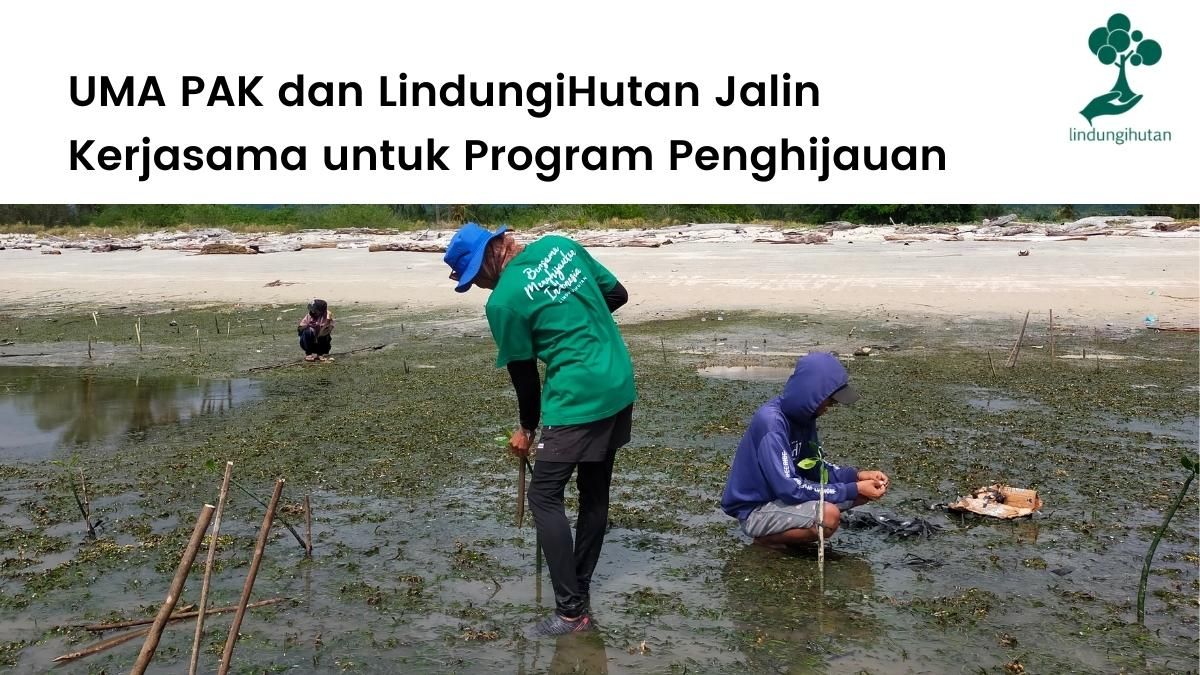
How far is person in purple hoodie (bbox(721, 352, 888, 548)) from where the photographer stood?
538 centimetres

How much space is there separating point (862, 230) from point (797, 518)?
27766 millimetres

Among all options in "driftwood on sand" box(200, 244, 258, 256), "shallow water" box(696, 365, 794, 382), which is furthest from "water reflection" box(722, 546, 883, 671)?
"driftwood on sand" box(200, 244, 258, 256)

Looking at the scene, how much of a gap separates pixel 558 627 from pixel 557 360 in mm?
1175

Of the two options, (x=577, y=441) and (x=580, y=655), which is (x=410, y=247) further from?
(x=580, y=655)

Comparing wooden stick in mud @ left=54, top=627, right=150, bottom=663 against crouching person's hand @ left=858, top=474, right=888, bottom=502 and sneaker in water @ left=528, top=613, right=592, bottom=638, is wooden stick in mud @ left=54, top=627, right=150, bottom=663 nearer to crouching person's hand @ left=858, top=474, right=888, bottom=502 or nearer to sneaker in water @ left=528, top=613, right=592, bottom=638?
sneaker in water @ left=528, top=613, right=592, bottom=638

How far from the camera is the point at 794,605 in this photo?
16.5 feet

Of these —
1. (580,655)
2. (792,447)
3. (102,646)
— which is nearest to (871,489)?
(792,447)

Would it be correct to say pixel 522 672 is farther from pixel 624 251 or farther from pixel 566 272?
pixel 624 251

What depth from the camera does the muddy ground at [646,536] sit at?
4648mm

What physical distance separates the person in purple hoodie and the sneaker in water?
123 centimetres

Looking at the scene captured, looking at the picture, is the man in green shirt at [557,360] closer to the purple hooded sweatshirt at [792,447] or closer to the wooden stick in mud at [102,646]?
the purple hooded sweatshirt at [792,447]

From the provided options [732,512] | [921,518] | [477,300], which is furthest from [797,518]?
[477,300]

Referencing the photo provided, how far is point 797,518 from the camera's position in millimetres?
5465

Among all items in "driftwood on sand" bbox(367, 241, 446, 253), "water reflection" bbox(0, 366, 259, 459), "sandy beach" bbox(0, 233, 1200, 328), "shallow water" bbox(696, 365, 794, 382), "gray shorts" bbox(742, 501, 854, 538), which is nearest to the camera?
"gray shorts" bbox(742, 501, 854, 538)
